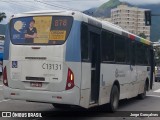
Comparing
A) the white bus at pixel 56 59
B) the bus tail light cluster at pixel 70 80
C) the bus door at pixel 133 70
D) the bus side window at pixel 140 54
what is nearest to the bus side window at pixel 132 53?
the bus door at pixel 133 70

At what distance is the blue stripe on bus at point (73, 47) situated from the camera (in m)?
10.8

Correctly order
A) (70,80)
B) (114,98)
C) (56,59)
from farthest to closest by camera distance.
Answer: (114,98) → (56,59) → (70,80)

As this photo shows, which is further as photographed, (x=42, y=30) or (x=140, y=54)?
(x=140, y=54)

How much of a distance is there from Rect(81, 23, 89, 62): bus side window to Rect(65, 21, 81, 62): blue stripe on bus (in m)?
0.19

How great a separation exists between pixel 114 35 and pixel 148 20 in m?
17.8

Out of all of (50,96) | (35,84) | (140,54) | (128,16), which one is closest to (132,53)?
(140,54)

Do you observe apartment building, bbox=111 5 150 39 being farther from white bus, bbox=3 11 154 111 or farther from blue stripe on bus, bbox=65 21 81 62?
blue stripe on bus, bbox=65 21 81 62

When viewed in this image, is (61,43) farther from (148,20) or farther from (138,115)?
(148,20)

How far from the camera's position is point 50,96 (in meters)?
10.9

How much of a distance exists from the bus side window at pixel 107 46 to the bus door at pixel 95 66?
456 millimetres

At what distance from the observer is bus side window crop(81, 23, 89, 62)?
1113 cm

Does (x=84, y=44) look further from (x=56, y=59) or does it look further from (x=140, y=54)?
(x=140, y=54)

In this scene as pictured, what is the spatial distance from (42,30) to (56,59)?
3.20ft

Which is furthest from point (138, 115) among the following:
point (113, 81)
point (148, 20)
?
point (148, 20)
